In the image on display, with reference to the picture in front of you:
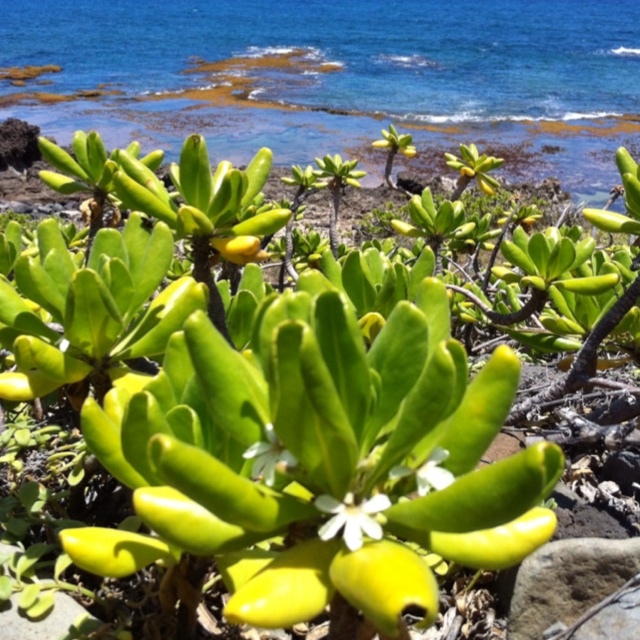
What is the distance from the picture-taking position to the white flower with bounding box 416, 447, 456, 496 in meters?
1.04

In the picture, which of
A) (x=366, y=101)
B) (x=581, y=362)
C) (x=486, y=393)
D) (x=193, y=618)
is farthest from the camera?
(x=366, y=101)

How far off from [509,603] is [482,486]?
3.77 feet

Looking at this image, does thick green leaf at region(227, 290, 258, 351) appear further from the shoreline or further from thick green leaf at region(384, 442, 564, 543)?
the shoreline

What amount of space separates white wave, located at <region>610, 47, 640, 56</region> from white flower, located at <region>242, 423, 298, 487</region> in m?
50.1

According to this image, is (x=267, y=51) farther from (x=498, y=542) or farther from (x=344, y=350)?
(x=498, y=542)

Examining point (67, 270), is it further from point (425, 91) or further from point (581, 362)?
point (425, 91)

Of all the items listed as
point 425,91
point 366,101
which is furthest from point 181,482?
point 425,91

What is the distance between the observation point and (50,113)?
2462 cm

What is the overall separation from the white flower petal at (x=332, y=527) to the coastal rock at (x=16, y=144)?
Answer: 17.1m

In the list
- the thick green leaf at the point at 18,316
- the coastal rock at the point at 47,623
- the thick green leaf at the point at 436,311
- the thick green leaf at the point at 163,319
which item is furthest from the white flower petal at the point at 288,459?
the thick green leaf at the point at 18,316

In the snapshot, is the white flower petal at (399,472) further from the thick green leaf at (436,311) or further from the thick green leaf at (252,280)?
the thick green leaf at (252,280)

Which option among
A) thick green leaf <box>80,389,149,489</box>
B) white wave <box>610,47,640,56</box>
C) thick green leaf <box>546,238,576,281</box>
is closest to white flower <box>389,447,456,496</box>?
thick green leaf <box>80,389,149,489</box>

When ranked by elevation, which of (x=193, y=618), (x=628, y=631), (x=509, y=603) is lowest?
(x=509, y=603)

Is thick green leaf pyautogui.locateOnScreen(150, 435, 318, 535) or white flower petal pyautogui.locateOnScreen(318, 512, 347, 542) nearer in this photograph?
thick green leaf pyautogui.locateOnScreen(150, 435, 318, 535)
